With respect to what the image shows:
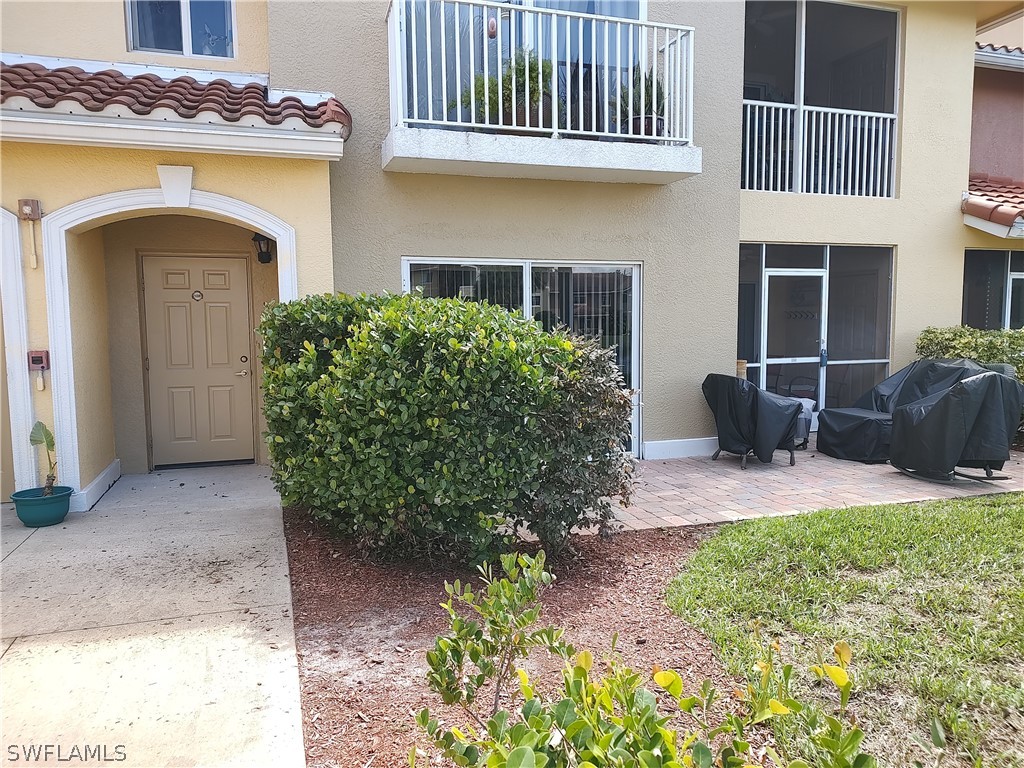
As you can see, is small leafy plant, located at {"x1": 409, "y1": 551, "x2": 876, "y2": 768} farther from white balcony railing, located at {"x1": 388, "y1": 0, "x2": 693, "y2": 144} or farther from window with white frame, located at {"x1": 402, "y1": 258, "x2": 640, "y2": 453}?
white balcony railing, located at {"x1": 388, "y1": 0, "x2": 693, "y2": 144}

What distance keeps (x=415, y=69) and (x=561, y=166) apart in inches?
67.5

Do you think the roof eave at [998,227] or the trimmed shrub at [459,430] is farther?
the roof eave at [998,227]

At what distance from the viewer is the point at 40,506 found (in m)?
5.41

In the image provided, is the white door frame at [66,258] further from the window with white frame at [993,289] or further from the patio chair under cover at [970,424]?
the window with white frame at [993,289]

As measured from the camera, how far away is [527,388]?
407 cm

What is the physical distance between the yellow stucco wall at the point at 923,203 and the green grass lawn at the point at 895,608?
14.5 ft

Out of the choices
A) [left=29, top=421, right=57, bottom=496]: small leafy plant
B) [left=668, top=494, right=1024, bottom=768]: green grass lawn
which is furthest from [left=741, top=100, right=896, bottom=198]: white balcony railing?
[left=29, top=421, right=57, bottom=496]: small leafy plant

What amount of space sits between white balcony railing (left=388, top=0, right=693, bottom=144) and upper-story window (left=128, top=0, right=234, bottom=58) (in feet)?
6.02

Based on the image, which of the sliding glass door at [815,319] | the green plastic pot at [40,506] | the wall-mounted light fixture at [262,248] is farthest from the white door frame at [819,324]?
the green plastic pot at [40,506]

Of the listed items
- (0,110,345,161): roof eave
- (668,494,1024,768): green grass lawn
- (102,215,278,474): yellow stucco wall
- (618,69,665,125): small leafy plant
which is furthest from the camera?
(618,69,665,125): small leafy plant

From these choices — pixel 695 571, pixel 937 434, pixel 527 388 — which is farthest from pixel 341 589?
pixel 937 434

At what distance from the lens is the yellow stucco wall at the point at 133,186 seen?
5562 mm

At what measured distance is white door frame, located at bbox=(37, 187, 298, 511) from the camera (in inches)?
223

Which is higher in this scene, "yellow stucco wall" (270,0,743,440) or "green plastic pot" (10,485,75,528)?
"yellow stucco wall" (270,0,743,440)
